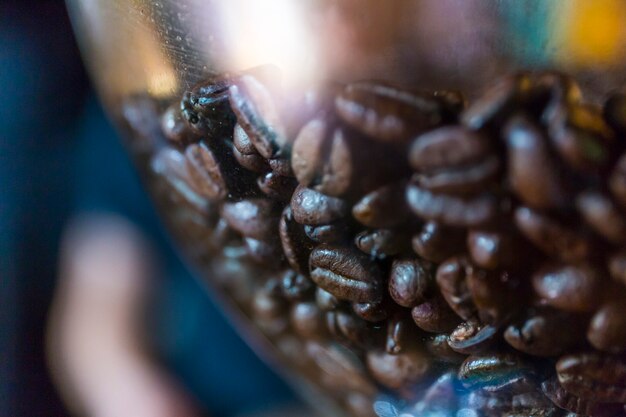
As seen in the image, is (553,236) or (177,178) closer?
(553,236)

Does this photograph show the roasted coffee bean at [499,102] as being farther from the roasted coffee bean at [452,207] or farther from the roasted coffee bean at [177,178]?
the roasted coffee bean at [177,178]

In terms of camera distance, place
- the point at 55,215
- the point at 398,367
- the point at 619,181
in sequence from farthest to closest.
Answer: the point at 55,215, the point at 398,367, the point at 619,181

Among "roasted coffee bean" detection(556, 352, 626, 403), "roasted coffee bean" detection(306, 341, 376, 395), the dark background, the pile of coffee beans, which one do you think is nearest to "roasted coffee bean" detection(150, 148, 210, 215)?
the pile of coffee beans

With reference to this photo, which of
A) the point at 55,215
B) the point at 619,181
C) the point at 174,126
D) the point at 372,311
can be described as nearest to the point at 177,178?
the point at 174,126

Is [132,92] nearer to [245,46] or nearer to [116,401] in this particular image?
[245,46]

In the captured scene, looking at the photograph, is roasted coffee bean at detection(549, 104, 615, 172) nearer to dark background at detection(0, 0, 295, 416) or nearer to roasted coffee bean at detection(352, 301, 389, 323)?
roasted coffee bean at detection(352, 301, 389, 323)

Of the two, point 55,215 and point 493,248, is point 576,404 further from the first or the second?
point 55,215

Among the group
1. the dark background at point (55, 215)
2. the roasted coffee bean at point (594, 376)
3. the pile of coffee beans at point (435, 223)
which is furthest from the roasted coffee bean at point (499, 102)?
the dark background at point (55, 215)

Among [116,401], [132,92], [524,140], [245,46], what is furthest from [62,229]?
[524,140]
